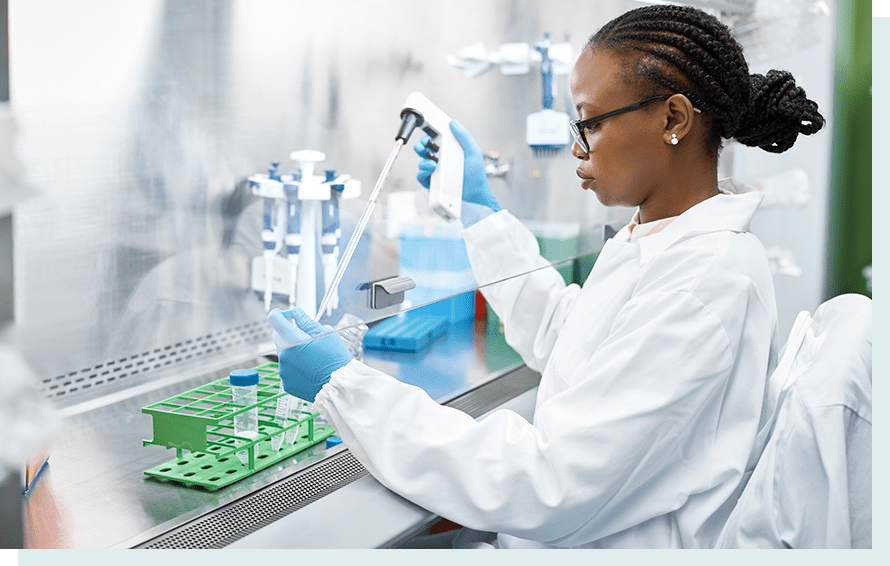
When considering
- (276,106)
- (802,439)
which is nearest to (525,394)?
(802,439)

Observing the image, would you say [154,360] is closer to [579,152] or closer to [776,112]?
[579,152]

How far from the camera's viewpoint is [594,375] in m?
1.09

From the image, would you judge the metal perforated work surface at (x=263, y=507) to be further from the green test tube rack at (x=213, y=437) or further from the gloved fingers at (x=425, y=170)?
the gloved fingers at (x=425, y=170)

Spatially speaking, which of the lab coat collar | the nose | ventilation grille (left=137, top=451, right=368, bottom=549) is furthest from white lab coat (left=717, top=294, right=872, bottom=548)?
ventilation grille (left=137, top=451, right=368, bottom=549)

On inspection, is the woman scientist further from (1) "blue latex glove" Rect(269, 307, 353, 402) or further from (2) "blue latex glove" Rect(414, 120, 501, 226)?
(2) "blue latex glove" Rect(414, 120, 501, 226)

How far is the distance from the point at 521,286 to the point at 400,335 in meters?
0.49

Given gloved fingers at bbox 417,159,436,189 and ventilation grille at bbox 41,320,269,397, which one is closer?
ventilation grille at bbox 41,320,269,397

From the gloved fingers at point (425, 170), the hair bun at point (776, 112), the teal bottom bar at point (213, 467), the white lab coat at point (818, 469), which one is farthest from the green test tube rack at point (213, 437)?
the hair bun at point (776, 112)

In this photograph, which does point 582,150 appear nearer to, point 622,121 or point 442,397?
point 622,121

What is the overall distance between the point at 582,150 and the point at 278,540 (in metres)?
0.82

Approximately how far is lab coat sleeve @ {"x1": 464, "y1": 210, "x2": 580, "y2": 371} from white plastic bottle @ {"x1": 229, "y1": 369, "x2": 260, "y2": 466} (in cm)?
57

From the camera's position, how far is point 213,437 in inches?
51.6

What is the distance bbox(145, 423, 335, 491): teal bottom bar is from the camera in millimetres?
1235

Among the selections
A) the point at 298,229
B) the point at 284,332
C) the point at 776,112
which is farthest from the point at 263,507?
the point at 776,112
